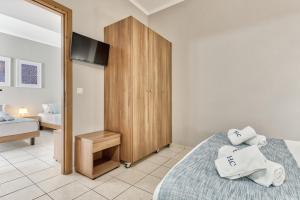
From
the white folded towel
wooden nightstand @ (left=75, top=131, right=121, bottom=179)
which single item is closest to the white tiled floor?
wooden nightstand @ (left=75, top=131, right=121, bottom=179)

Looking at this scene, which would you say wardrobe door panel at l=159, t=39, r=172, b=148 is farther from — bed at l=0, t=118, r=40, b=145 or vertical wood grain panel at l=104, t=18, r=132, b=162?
bed at l=0, t=118, r=40, b=145

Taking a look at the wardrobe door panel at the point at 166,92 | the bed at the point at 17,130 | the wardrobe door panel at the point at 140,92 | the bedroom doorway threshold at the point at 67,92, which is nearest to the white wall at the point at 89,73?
the bedroom doorway threshold at the point at 67,92

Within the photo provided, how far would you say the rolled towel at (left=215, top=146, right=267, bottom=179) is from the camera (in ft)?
3.14

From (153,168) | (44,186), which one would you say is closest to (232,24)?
(153,168)

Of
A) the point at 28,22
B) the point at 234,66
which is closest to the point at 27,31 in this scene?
the point at 28,22

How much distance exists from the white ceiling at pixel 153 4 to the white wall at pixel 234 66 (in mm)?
148

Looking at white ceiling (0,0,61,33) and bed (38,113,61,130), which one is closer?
white ceiling (0,0,61,33)

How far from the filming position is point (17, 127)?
3.36 m

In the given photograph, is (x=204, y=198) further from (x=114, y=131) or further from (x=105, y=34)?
(x=105, y=34)

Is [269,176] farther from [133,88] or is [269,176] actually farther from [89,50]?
[89,50]

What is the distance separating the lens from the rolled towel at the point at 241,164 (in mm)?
958

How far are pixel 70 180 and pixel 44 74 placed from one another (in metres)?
4.78

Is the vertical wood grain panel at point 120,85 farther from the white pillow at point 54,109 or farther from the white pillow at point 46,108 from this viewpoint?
the white pillow at point 46,108

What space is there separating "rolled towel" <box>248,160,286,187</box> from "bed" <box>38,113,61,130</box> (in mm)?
4796
